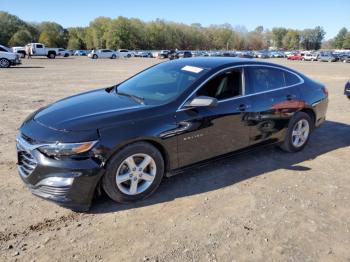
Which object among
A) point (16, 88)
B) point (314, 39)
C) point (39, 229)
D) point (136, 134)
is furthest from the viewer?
point (314, 39)

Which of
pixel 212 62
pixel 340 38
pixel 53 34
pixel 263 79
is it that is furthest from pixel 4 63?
pixel 340 38

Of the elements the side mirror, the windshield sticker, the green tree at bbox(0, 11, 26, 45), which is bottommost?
the side mirror

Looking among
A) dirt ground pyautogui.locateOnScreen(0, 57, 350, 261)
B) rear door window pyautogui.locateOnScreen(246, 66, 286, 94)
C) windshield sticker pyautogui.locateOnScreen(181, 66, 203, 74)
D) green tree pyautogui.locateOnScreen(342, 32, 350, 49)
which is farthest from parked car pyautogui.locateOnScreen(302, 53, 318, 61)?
green tree pyautogui.locateOnScreen(342, 32, 350, 49)

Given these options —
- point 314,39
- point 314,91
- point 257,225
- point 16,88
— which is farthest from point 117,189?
point 314,39

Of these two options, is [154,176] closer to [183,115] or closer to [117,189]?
[117,189]

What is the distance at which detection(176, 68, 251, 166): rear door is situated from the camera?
4.45 meters

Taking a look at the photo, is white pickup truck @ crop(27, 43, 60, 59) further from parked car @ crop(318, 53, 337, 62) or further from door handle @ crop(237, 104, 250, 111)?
door handle @ crop(237, 104, 250, 111)

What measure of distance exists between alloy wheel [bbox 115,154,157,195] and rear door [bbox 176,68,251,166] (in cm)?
44

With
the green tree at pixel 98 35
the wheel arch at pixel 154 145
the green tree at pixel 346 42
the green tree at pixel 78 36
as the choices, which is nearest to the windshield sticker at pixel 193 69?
the wheel arch at pixel 154 145

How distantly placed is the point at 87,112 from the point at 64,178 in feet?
2.88

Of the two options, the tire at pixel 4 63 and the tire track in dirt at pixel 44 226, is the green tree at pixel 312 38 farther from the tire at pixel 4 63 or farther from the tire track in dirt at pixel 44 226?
the tire track in dirt at pixel 44 226

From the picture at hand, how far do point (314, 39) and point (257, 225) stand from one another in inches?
7610

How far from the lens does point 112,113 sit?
4.11 meters

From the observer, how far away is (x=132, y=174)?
4113 millimetres
